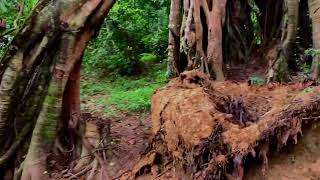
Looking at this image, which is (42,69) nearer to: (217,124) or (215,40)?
(217,124)

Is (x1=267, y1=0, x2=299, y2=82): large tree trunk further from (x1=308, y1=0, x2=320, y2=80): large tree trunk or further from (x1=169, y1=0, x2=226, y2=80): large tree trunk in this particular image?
(x1=308, y1=0, x2=320, y2=80): large tree trunk

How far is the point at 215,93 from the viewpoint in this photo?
4945mm

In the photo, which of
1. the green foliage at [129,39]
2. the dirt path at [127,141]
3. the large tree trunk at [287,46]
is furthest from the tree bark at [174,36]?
the large tree trunk at [287,46]

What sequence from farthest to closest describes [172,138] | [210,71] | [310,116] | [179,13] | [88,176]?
1. [179,13]
2. [210,71]
3. [88,176]
4. [172,138]
5. [310,116]

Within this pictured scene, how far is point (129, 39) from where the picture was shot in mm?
11289

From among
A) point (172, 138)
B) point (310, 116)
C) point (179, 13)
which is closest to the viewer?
point (310, 116)

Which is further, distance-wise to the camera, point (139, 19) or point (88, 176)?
point (139, 19)

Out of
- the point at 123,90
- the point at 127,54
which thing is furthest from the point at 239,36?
the point at 127,54

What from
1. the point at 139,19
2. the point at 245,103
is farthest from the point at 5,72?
the point at 139,19

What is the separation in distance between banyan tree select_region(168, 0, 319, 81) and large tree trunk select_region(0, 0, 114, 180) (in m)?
2.55

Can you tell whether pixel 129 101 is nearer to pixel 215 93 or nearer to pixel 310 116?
pixel 215 93

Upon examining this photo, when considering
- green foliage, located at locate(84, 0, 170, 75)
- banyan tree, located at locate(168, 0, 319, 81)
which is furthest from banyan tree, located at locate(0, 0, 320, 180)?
green foliage, located at locate(84, 0, 170, 75)

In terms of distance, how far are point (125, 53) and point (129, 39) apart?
1.28 ft

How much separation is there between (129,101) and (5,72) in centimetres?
336
